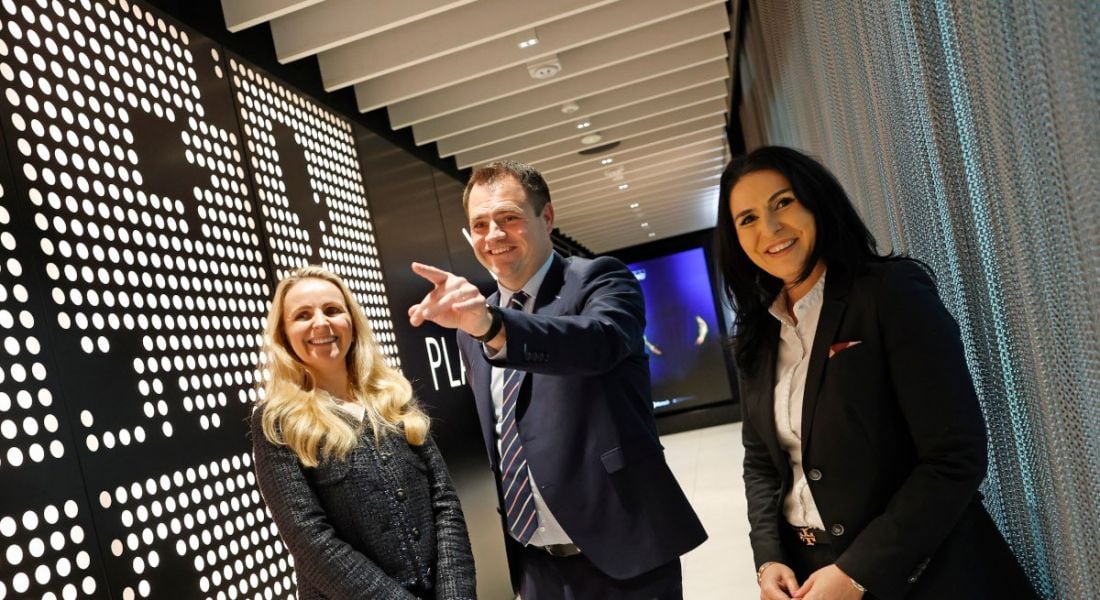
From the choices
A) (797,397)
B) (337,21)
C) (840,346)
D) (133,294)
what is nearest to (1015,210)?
(840,346)

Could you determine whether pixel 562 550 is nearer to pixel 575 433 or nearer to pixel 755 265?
pixel 575 433

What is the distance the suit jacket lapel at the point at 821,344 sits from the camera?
4.94 ft

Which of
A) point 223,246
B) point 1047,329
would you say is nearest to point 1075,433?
point 1047,329

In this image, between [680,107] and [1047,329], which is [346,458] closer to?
[1047,329]

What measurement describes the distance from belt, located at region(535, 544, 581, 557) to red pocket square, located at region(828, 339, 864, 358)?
72 centimetres

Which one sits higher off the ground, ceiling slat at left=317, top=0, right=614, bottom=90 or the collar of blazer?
ceiling slat at left=317, top=0, right=614, bottom=90

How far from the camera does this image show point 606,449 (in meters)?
1.82

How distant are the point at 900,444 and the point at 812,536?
0.89ft

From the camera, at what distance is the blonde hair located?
212 centimetres

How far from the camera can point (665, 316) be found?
621 inches

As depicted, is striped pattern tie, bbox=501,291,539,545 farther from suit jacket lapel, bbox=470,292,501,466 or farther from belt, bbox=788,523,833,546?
belt, bbox=788,523,833,546

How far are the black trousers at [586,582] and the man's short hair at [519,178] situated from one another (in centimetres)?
84

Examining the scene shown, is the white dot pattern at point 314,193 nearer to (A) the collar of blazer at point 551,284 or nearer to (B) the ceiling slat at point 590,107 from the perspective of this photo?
(B) the ceiling slat at point 590,107

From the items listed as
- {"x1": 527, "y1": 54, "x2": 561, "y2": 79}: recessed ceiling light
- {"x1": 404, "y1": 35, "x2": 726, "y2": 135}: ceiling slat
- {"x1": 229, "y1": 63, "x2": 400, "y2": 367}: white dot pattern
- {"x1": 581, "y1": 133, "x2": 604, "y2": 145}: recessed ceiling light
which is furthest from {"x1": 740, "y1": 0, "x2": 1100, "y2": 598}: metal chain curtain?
{"x1": 581, "y1": 133, "x2": 604, "y2": 145}: recessed ceiling light
